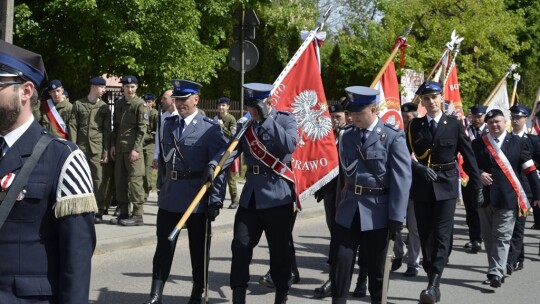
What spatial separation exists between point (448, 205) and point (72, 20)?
45.5 feet

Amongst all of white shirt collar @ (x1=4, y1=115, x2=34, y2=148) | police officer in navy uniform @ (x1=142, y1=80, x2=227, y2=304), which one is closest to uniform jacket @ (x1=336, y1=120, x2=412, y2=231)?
police officer in navy uniform @ (x1=142, y1=80, x2=227, y2=304)

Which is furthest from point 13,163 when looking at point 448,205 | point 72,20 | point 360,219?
point 72,20

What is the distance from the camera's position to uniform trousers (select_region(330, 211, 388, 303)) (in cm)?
659

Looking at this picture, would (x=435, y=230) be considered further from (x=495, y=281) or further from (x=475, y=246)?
(x=475, y=246)

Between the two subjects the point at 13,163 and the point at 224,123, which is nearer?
the point at 13,163

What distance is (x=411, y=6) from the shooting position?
29.2 metres

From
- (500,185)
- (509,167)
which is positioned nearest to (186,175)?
(500,185)

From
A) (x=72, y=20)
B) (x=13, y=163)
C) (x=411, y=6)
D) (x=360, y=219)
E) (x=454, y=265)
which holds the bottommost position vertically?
(x=454, y=265)

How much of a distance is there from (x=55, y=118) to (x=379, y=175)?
5.82 m

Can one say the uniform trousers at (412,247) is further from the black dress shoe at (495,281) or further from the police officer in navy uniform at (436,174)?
the police officer in navy uniform at (436,174)

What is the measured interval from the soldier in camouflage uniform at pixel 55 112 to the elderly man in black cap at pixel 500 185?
5399 millimetres

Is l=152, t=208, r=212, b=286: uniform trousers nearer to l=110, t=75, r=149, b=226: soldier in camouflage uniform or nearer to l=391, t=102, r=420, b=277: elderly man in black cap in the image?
l=391, t=102, r=420, b=277: elderly man in black cap

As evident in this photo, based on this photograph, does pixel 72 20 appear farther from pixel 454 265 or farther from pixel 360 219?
pixel 360 219

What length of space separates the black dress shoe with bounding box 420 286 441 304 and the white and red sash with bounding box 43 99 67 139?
548 cm
